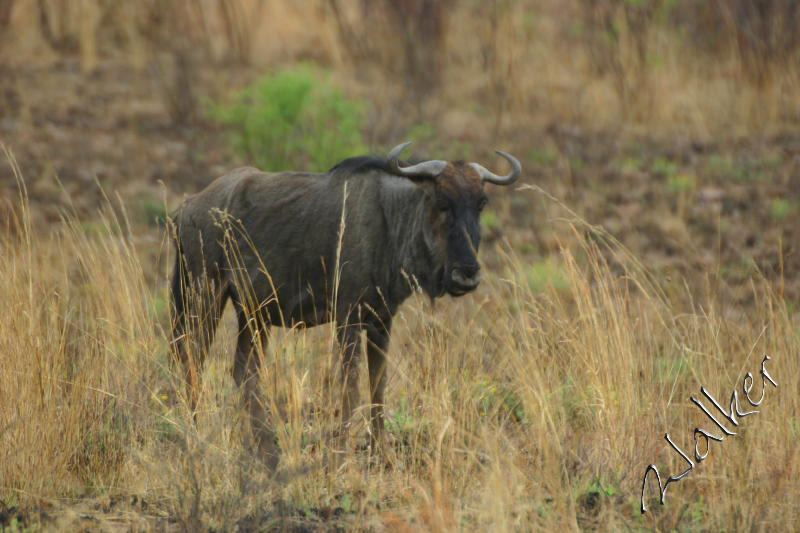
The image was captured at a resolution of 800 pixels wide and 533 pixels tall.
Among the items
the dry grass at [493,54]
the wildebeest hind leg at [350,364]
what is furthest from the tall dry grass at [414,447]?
the dry grass at [493,54]

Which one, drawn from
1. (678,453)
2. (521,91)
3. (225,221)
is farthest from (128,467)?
(521,91)

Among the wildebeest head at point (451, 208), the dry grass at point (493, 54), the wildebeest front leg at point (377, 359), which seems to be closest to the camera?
the wildebeest head at point (451, 208)

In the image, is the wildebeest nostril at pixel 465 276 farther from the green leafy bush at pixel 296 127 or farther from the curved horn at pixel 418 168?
the green leafy bush at pixel 296 127

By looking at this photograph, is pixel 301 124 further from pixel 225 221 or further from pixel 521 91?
pixel 225 221

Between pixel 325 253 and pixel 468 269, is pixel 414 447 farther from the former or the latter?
pixel 325 253

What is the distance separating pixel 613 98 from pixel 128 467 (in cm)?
A: 1139

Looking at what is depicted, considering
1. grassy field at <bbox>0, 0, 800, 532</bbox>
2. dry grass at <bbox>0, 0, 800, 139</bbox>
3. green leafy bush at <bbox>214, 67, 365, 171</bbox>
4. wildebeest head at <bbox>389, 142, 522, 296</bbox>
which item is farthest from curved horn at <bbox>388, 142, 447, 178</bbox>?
dry grass at <bbox>0, 0, 800, 139</bbox>

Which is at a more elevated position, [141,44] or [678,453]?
[141,44]

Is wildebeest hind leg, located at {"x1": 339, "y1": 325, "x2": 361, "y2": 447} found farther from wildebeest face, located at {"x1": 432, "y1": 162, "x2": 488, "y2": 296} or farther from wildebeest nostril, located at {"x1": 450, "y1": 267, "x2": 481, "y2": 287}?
wildebeest nostril, located at {"x1": 450, "y1": 267, "x2": 481, "y2": 287}

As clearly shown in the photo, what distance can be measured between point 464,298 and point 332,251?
369 cm

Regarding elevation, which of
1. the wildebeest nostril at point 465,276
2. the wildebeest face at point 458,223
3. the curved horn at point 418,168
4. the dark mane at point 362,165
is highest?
the curved horn at point 418,168

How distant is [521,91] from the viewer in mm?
15430

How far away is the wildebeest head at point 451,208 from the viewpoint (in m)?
5.74

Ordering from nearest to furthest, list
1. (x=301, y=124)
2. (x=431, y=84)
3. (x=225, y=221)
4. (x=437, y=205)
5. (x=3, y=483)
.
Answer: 1. (x=3, y=483)
2. (x=437, y=205)
3. (x=225, y=221)
4. (x=301, y=124)
5. (x=431, y=84)
